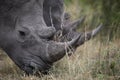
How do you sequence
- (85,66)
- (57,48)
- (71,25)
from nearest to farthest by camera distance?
(57,48) → (85,66) → (71,25)

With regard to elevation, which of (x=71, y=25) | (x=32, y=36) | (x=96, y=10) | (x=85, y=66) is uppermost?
(x=32, y=36)

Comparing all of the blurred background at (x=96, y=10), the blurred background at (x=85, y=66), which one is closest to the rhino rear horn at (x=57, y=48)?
the blurred background at (x=85, y=66)

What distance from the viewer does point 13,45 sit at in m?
8.84

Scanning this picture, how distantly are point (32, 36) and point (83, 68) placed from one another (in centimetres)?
88

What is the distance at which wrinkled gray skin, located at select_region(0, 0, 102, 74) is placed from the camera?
27.7ft

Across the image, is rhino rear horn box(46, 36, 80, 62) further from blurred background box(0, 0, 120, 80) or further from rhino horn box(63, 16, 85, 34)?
rhino horn box(63, 16, 85, 34)

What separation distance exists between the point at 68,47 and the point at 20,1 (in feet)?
3.59

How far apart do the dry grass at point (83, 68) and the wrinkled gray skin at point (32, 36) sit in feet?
0.80

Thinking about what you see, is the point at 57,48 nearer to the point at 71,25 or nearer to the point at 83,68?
the point at 83,68

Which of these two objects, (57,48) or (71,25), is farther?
(71,25)

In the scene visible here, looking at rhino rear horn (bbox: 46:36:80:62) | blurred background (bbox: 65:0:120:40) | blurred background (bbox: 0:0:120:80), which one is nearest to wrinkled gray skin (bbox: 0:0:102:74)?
rhino rear horn (bbox: 46:36:80:62)

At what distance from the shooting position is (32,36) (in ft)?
28.3

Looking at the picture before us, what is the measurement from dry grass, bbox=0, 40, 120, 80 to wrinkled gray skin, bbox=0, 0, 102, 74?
244 mm

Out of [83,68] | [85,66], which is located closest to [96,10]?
[85,66]
